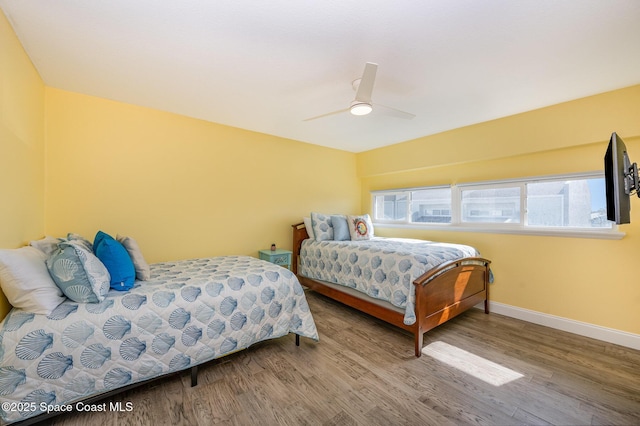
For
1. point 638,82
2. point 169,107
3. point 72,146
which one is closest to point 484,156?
point 638,82

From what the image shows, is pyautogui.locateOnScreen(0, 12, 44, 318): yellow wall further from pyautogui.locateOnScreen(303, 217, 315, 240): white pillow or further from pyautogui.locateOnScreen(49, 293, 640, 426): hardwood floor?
pyautogui.locateOnScreen(303, 217, 315, 240): white pillow

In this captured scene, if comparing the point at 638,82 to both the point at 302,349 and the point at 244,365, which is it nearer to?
the point at 302,349

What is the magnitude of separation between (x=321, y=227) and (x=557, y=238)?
108 inches

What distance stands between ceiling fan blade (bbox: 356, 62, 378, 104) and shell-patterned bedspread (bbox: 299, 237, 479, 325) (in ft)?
4.92

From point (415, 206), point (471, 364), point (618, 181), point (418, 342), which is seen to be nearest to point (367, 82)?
point (618, 181)

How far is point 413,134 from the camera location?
12.1 feet

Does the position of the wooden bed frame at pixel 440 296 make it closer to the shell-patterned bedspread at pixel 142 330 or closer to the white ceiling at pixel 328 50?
the shell-patterned bedspread at pixel 142 330

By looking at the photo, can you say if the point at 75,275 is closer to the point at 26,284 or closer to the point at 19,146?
the point at 26,284

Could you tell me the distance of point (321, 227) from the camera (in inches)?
148

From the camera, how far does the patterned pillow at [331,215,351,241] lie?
3762 mm

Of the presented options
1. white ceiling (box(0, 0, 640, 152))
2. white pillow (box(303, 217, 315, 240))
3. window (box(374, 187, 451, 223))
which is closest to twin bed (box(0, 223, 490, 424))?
white pillow (box(303, 217, 315, 240))

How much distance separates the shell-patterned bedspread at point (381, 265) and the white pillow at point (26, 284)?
2.44 meters

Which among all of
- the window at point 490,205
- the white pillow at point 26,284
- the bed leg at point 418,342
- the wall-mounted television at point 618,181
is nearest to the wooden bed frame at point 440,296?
the bed leg at point 418,342

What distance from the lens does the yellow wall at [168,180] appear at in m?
2.44
